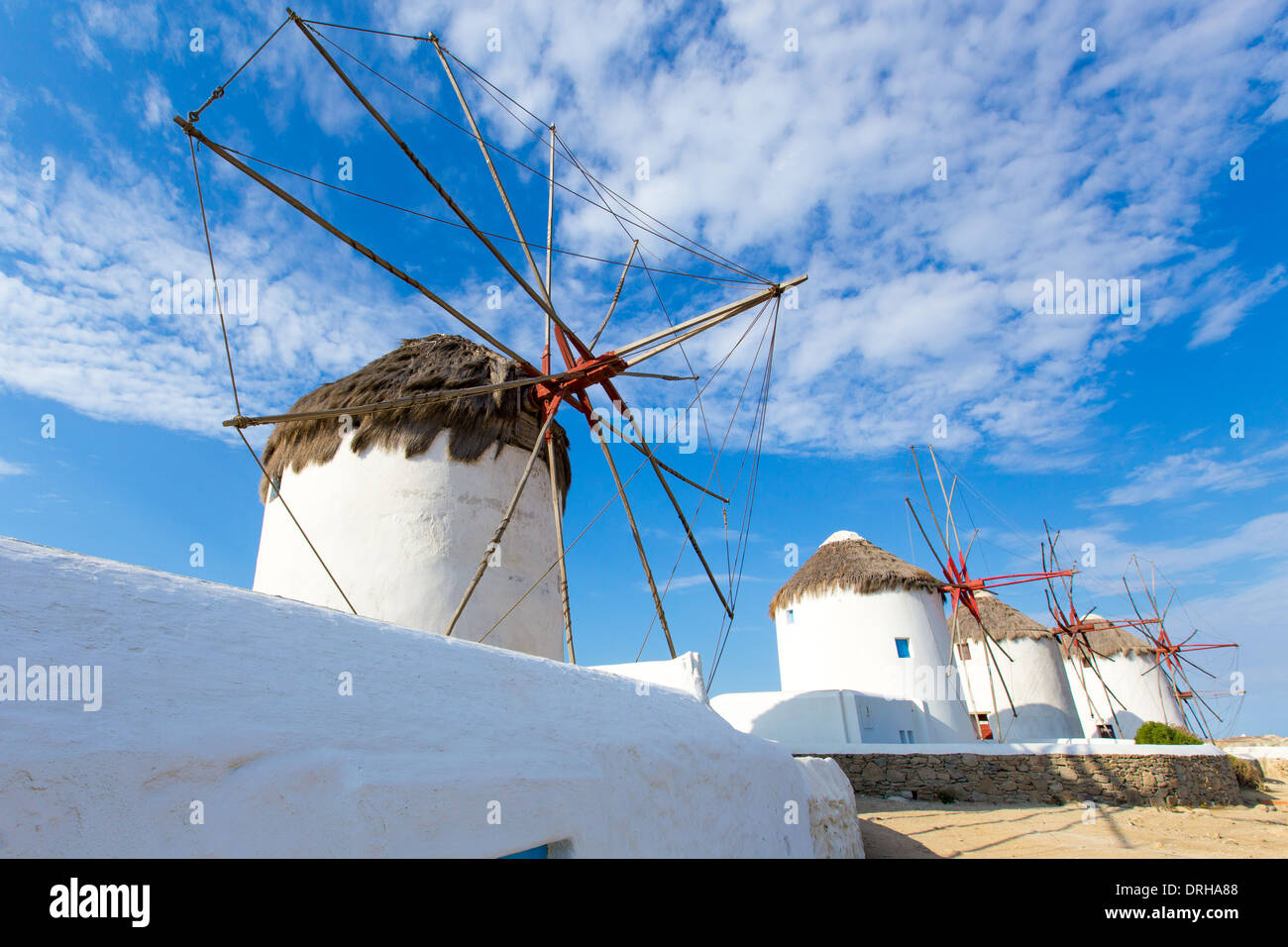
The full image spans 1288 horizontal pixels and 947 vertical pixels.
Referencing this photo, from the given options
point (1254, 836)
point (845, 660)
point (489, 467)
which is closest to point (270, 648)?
point (489, 467)

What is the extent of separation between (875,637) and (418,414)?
12268 mm

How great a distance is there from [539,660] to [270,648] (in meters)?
1.57

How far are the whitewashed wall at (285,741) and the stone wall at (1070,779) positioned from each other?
372 inches

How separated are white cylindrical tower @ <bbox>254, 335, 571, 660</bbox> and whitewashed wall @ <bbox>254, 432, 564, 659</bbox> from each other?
0.01 m

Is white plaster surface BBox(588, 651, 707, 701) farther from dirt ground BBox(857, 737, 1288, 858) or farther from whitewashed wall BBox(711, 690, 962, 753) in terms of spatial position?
whitewashed wall BBox(711, 690, 962, 753)

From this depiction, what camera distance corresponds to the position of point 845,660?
15.9m

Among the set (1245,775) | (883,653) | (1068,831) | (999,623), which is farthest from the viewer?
(999,623)

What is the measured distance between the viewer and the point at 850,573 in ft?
54.9

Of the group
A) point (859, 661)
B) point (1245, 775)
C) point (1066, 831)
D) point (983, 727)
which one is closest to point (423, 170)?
point (1066, 831)

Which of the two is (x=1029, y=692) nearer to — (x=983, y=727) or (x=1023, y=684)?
(x=1023, y=684)

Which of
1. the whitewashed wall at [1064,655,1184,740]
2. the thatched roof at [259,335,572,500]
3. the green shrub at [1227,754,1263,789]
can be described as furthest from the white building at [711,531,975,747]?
the whitewashed wall at [1064,655,1184,740]

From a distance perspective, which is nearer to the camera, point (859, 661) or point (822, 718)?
point (822, 718)

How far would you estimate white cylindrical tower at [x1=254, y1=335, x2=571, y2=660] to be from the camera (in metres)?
6.61

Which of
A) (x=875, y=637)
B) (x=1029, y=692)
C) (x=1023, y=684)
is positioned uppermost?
(x=875, y=637)
